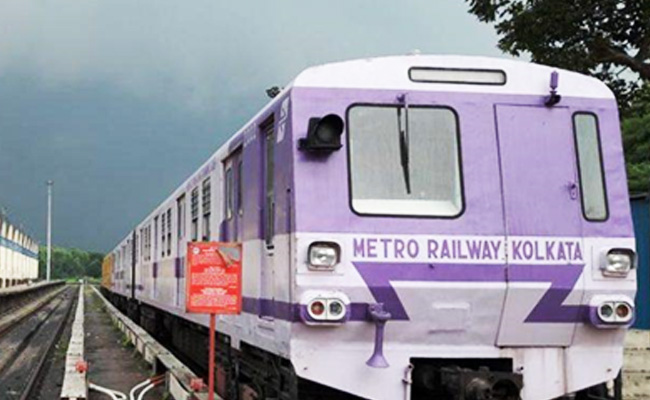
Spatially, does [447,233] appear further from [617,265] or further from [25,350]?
[25,350]

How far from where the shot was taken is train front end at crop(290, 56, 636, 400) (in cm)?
581

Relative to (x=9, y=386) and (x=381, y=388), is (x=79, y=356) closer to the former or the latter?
(x=9, y=386)

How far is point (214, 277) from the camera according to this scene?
23.2 feet

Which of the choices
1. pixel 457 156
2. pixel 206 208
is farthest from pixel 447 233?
pixel 206 208

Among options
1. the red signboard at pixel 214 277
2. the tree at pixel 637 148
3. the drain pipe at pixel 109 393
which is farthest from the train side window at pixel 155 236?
the tree at pixel 637 148

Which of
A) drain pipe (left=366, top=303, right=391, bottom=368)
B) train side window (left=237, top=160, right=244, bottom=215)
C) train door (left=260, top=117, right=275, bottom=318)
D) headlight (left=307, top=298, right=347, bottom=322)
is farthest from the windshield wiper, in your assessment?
train side window (left=237, top=160, right=244, bottom=215)

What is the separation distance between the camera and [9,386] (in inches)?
623

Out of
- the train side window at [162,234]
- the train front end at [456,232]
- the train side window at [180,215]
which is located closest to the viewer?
the train front end at [456,232]

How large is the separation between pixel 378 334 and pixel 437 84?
1767 mm

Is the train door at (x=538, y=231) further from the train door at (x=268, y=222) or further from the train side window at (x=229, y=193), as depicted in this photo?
the train side window at (x=229, y=193)

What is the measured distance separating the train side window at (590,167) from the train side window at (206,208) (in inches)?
189

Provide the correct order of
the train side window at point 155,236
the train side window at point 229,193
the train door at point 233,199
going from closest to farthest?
the train door at point 233,199, the train side window at point 229,193, the train side window at point 155,236

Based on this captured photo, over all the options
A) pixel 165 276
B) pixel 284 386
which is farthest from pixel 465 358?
pixel 165 276

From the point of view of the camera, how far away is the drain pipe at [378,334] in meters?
5.79
